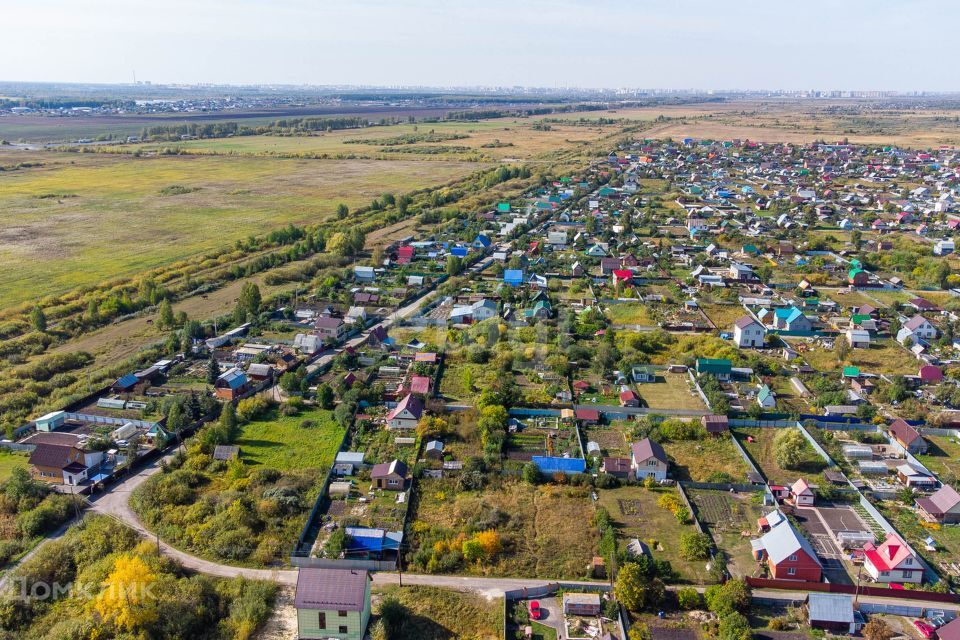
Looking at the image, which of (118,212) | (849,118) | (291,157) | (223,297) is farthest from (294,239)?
(849,118)

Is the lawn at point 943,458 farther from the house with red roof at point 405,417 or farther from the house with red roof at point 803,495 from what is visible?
the house with red roof at point 405,417

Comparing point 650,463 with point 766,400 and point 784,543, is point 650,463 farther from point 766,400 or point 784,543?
point 766,400

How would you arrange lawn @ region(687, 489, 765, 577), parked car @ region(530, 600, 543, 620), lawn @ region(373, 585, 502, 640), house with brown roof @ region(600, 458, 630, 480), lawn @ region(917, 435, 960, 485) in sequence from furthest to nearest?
lawn @ region(917, 435, 960, 485) < house with brown roof @ region(600, 458, 630, 480) < lawn @ region(687, 489, 765, 577) < parked car @ region(530, 600, 543, 620) < lawn @ region(373, 585, 502, 640)

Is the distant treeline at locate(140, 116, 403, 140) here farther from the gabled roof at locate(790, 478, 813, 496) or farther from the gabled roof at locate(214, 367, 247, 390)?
the gabled roof at locate(790, 478, 813, 496)

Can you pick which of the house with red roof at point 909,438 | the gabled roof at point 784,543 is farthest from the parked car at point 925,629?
the house with red roof at point 909,438

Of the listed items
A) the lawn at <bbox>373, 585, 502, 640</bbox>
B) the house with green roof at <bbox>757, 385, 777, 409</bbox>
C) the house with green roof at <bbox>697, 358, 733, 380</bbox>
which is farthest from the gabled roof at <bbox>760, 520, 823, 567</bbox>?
the house with green roof at <bbox>697, 358, 733, 380</bbox>
